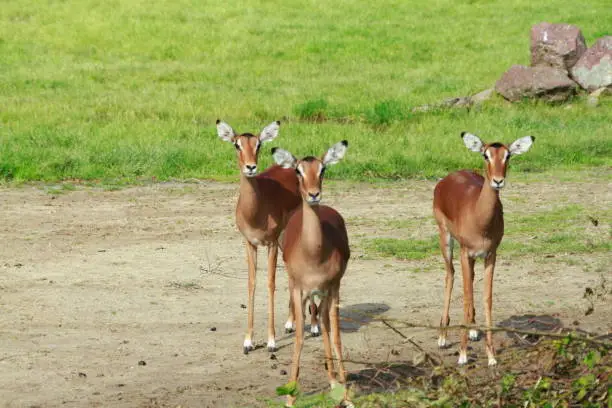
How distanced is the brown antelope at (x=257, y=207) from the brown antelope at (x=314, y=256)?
1210 millimetres

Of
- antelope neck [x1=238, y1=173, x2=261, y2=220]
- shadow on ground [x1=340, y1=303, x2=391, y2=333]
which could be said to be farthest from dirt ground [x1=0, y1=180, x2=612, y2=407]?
antelope neck [x1=238, y1=173, x2=261, y2=220]

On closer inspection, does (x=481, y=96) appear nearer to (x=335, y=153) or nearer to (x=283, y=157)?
(x=335, y=153)

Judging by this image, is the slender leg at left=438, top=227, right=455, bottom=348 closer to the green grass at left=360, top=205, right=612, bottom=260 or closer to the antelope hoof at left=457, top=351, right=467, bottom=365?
the antelope hoof at left=457, top=351, right=467, bottom=365

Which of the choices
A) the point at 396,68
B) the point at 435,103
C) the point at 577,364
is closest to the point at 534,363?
the point at 577,364

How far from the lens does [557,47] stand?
20594mm

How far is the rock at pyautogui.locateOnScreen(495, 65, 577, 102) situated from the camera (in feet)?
64.5

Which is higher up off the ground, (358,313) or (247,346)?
(358,313)

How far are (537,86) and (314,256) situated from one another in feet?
44.3

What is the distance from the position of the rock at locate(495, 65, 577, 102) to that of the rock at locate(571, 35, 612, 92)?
46 cm

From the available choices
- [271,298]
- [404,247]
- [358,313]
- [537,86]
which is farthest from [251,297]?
[537,86]

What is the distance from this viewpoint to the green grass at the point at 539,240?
35.5 feet

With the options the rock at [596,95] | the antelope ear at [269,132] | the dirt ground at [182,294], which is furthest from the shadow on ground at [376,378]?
the rock at [596,95]

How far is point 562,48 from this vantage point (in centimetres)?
2059

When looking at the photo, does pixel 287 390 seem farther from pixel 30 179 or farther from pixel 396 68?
pixel 396 68
